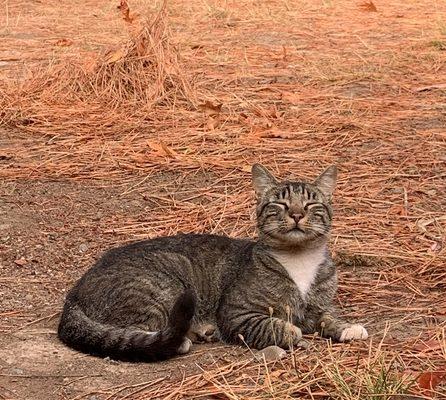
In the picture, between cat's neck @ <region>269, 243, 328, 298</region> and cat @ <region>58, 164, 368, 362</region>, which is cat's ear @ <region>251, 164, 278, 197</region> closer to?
cat @ <region>58, 164, 368, 362</region>

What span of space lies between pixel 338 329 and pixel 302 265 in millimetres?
410

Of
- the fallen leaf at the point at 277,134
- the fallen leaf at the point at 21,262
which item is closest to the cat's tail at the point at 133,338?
the fallen leaf at the point at 21,262

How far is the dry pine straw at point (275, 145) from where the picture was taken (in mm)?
4301

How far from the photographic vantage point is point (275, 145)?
706 cm

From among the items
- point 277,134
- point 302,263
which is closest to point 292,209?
point 302,263

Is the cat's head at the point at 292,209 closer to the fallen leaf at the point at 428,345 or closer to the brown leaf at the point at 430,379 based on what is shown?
the fallen leaf at the point at 428,345

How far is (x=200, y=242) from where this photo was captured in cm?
512

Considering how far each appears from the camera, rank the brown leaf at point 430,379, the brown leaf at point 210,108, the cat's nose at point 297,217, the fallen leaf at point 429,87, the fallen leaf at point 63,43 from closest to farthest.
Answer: the brown leaf at point 430,379 → the cat's nose at point 297,217 → the brown leaf at point 210,108 → the fallen leaf at point 429,87 → the fallen leaf at point 63,43

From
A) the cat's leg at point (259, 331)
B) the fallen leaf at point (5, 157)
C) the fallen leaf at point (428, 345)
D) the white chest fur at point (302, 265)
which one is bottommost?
the fallen leaf at point (5, 157)

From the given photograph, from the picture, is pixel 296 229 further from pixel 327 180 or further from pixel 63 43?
pixel 63 43

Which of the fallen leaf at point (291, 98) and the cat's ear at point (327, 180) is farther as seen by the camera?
the fallen leaf at point (291, 98)

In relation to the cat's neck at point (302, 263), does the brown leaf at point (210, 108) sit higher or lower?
lower

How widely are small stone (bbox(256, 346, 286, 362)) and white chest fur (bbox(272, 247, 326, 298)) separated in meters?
0.55

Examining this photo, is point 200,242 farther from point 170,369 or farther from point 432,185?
point 432,185
